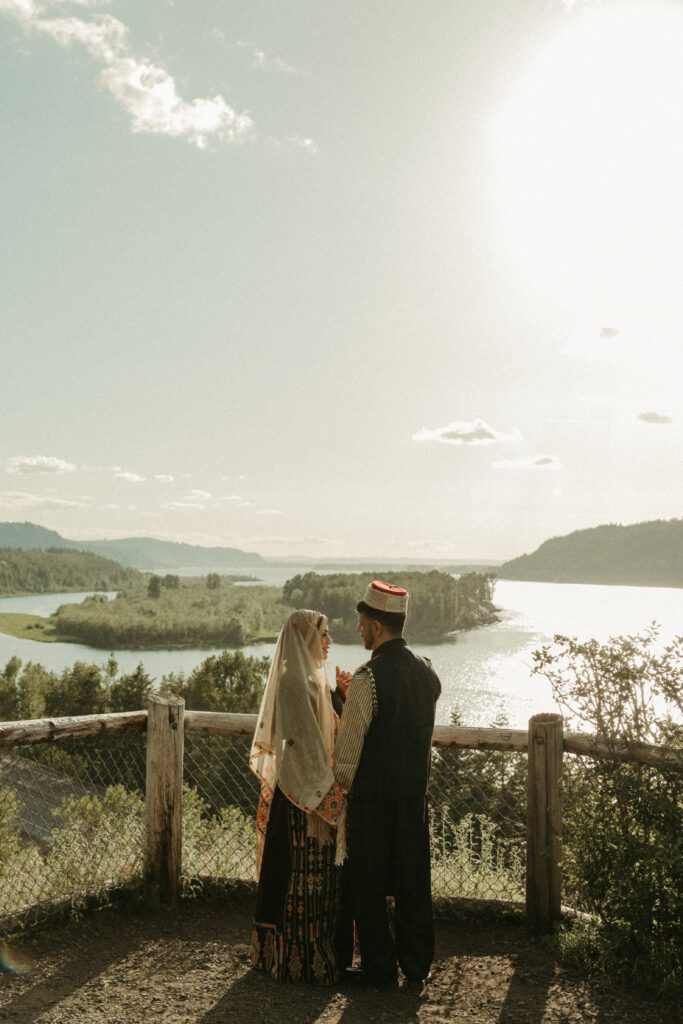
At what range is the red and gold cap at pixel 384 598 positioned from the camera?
3.61 meters

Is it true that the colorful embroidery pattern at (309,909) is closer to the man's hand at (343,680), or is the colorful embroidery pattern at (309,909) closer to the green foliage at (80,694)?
the man's hand at (343,680)

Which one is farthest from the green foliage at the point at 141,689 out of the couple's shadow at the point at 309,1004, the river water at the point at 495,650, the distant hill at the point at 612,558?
the distant hill at the point at 612,558

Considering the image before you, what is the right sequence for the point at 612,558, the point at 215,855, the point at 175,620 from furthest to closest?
the point at 612,558, the point at 175,620, the point at 215,855

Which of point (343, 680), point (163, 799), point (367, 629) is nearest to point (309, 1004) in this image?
point (343, 680)

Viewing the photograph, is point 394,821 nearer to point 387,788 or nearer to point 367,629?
point 387,788

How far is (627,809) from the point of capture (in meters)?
3.88

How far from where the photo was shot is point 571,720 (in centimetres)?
432

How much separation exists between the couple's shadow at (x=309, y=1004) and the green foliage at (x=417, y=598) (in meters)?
62.5

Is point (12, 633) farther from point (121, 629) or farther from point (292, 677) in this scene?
point (292, 677)

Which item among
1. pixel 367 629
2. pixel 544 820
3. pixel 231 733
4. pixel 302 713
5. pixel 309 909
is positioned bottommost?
pixel 309 909

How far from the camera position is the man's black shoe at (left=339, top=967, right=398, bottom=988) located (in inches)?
144

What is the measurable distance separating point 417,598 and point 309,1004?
231 feet

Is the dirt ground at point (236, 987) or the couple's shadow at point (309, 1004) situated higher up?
the couple's shadow at point (309, 1004)

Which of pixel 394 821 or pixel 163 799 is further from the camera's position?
pixel 163 799
